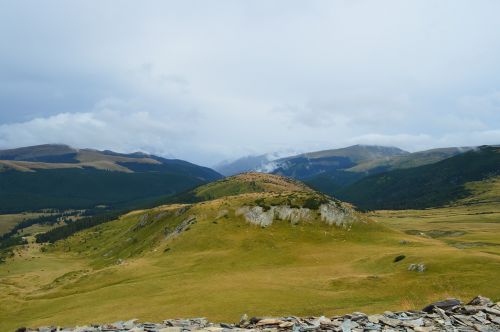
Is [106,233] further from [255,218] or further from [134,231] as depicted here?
[255,218]

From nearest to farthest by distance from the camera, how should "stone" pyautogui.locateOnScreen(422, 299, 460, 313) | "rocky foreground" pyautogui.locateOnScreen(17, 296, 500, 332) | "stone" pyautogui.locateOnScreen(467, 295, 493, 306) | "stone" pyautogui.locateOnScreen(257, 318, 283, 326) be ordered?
"rocky foreground" pyautogui.locateOnScreen(17, 296, 500, 332) → "stone" pyautogui.locateOnScreen(257, 318, 283, 326) → "stone" pyautogui.locateOnScreen(422, 299, 460, 313) → "stone" pyautogui.locateOnScreen(467, 295, 493, 306)

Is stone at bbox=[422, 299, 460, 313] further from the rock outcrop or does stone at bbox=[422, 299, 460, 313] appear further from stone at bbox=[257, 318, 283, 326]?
the rock outcrop

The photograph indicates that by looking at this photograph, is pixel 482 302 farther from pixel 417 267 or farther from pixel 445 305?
pixel 417 267

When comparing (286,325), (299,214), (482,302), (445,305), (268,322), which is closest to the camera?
(286,325)

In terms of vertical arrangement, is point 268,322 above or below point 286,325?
below

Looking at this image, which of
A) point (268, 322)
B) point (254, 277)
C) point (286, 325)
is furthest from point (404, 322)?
point (254, 277)

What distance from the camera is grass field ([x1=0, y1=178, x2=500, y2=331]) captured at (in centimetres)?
4788

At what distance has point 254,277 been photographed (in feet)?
226

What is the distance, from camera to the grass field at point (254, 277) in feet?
157

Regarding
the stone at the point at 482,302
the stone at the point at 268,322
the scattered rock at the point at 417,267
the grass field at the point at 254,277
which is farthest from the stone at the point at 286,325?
the scattered rock at the point at 417,267

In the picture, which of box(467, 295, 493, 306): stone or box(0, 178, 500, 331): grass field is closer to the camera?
box(467, 295, 493, 306): stone

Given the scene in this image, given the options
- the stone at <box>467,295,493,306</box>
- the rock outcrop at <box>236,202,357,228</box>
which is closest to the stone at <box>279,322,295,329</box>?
the stone at <box>467,295,493,306</box>

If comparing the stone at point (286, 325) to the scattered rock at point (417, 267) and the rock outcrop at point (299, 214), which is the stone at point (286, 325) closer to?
the scattered rock at point (417, 267)

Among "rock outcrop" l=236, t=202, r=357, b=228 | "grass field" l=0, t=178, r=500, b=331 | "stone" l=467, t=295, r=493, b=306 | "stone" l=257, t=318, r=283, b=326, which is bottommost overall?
"grass field" l=0, t=178, r=500, b=331
